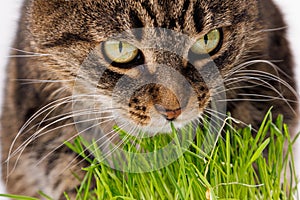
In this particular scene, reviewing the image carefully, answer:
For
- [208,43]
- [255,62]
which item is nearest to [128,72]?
[208,43]

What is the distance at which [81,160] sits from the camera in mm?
1288

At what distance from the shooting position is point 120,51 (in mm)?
1110

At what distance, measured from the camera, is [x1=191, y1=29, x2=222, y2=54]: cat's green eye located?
3.73 ft

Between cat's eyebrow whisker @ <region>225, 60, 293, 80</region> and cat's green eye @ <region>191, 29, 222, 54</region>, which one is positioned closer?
cat's green eye @ <region>191, 29, 222, 54</region>

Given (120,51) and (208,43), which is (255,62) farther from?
(120,51)

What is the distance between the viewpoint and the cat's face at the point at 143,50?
3.55 feet

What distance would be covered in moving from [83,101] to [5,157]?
10.4 inches

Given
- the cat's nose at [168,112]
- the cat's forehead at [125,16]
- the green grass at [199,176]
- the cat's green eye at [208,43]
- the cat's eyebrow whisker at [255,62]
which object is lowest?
the green grass at [199,176]

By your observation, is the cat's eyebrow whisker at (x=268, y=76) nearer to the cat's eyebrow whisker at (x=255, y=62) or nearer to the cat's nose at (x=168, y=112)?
the cat's eyebrow whisker at (x=255, y=62)

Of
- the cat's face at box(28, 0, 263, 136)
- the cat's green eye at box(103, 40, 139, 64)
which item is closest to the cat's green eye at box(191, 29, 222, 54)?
the cat's face at box(28, 0, 263, 136)

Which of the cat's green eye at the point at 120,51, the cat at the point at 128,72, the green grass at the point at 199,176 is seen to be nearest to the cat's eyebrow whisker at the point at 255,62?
the cat at the point at 128,72

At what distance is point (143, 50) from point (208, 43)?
0.48 feet

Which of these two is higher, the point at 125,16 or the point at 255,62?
the point at 125,16

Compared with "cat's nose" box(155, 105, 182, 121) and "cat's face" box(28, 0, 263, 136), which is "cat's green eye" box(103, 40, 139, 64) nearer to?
"cat's face" box(28, 0, 263, 136)
